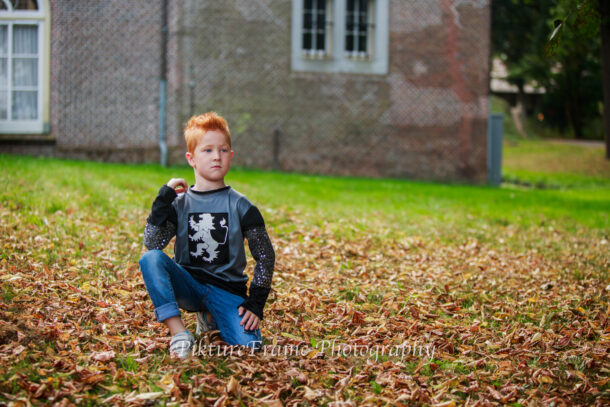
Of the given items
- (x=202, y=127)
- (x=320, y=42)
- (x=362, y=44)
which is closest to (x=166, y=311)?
(x=202, y=127)

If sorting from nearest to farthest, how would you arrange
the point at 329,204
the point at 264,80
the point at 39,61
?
the point at 329,204 < the point at 39,61 < the point at 264,80

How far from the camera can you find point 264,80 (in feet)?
48.8

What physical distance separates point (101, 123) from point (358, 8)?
21.4 feet

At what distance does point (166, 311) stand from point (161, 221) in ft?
1.51

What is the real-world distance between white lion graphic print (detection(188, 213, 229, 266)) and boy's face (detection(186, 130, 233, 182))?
20 cm

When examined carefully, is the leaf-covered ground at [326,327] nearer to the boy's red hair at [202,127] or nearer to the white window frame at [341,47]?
the boy's red hair at [202,127]

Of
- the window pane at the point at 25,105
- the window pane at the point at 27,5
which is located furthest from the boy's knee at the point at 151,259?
the window pane at the point at 27,5

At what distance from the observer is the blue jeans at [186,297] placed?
311 cm

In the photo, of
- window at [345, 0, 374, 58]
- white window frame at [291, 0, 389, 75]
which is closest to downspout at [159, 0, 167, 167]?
white window frame at [291, 0, 389, 75]

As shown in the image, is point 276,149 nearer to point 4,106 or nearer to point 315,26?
point 315,26

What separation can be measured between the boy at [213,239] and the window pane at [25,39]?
12.4 m

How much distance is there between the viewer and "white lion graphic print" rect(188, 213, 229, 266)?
333 centimetres

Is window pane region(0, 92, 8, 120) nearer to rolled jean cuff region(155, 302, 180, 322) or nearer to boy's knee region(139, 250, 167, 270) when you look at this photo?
boy's knee region(139, 250, 167, 270)

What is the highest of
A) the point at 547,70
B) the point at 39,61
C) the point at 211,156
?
the point at 547,70
